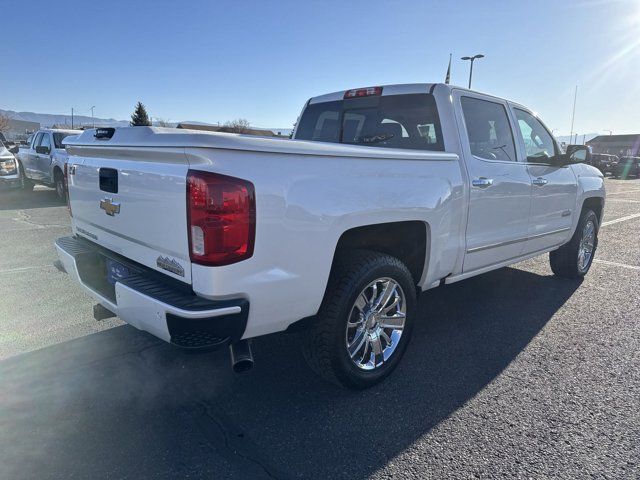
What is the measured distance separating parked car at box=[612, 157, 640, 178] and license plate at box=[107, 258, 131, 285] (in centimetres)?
3725

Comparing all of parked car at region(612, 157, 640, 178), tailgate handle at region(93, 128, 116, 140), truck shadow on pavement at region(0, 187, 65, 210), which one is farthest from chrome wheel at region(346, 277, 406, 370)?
parked car at region(612, 157, 640, 178)

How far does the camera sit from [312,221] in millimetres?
2377

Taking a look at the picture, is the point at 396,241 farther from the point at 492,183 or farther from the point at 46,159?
the point at 46,159

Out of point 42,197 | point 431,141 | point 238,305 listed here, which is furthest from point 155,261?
point 42,197

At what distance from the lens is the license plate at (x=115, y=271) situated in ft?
8.67

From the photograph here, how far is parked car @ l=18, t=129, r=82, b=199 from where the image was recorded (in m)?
11.7

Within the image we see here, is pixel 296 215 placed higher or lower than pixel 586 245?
higher

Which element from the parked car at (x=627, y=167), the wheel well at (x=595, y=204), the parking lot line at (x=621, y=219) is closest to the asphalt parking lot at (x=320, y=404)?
the wheel well at (x=595, y=204)

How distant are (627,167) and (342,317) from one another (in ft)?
121

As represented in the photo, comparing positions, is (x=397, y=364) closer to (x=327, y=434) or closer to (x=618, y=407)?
(x=327, y=434)

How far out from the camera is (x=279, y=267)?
7.53 feet

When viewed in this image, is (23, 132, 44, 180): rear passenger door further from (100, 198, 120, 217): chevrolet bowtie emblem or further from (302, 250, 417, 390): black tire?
(302, 250, 417, 390): black tire

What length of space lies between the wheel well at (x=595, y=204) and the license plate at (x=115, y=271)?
513 centimetres

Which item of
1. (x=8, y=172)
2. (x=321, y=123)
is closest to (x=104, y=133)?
(x=321, y=123)
